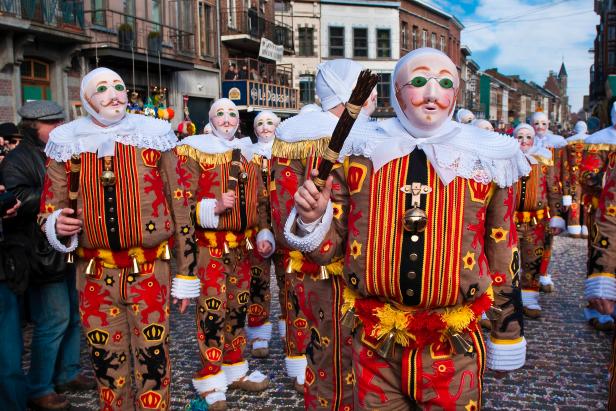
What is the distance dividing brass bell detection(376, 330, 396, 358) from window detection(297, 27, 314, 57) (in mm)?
34285

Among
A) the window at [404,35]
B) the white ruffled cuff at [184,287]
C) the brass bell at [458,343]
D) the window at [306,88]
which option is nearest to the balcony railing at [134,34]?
the white ruffled cuff at [184,287]

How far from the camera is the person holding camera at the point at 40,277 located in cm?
454

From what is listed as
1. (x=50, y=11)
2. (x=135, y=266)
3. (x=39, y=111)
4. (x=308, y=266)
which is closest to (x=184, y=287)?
(x=135, y=266)

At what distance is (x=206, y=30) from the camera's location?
23.8 meters

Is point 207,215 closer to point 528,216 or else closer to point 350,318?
point 350,318

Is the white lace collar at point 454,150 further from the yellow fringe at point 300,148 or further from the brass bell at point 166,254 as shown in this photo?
the brass bell at point 166,254

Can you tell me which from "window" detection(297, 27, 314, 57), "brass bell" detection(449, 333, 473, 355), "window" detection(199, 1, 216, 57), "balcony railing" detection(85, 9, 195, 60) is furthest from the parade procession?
"window" detection(297, 27, 314, 57)

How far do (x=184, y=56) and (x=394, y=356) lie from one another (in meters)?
19.8

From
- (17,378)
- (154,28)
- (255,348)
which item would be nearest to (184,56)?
(154,28)

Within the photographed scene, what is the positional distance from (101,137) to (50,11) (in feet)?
43.3

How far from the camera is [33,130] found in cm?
493

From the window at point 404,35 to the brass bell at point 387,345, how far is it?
39.5 meters

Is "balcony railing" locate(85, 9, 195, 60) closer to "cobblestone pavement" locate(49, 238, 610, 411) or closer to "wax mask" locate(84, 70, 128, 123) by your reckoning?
"cobblestone pavement" locate(49, 238, 610, 411)

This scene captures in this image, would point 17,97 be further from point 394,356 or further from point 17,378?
point 394,356
